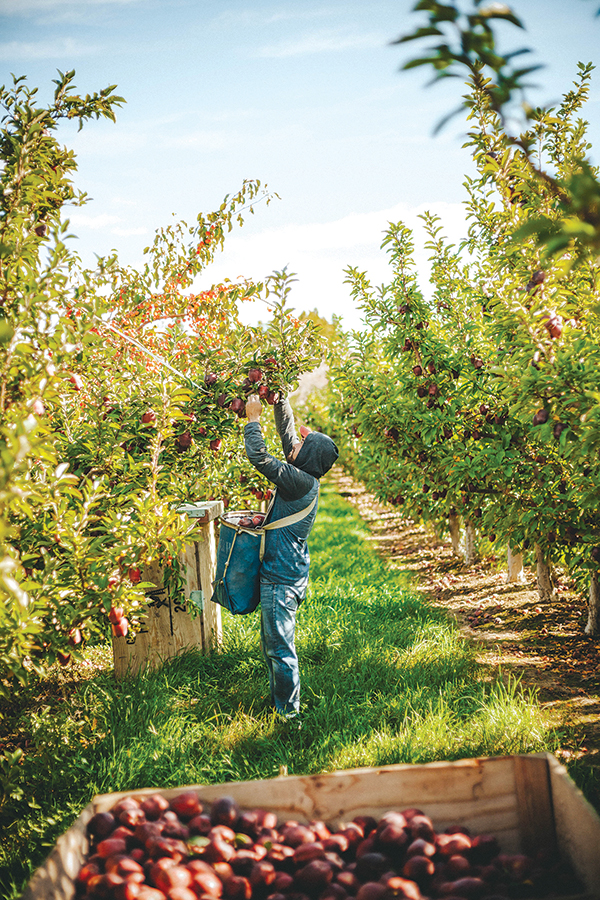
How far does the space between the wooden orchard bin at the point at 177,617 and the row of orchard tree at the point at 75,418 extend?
34cm

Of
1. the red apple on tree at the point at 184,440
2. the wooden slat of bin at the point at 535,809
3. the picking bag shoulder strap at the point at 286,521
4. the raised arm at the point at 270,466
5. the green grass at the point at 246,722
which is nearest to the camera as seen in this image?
the wooden slat of bin at the point at 535,809

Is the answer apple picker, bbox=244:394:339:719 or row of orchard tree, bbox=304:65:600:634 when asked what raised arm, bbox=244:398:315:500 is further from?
row of orchard tree, bbox=304:65:600:634

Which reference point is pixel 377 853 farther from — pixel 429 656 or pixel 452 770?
pixel 429 656

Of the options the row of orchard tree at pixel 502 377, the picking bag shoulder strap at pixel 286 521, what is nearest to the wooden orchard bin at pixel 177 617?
the picking bag shoulder strap at pixel 286 521

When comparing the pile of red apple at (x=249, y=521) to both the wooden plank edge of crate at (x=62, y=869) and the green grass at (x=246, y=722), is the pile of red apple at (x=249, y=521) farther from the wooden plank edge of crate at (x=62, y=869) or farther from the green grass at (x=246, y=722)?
the wooden plank edge of crate at (x=62, y=869)

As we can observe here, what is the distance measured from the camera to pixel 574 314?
Result: 11.8 feet

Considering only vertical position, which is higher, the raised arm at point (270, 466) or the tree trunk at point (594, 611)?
the raised arm at point (270, 466)

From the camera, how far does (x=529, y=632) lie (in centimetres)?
462

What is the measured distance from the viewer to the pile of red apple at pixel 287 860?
1.26m

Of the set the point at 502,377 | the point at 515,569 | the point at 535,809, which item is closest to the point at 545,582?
the point at 515,569

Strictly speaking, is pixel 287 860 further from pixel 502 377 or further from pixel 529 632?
pixel 529 632

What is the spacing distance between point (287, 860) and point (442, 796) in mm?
438

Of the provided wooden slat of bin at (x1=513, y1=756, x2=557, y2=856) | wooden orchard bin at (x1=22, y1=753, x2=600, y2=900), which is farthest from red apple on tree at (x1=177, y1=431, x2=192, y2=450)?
wooden slat of bin at (x1=513, y1=756, x2=557, y2=856)

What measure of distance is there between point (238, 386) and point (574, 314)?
2.17 metres
